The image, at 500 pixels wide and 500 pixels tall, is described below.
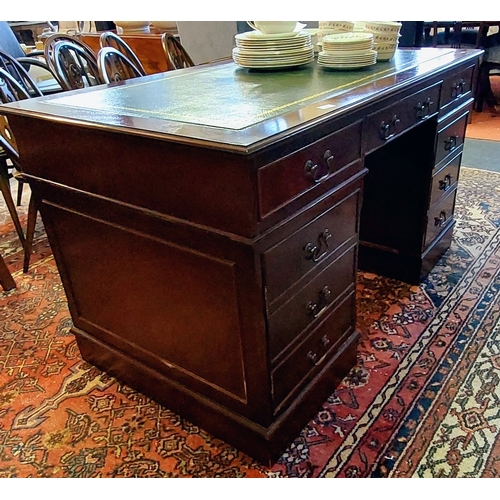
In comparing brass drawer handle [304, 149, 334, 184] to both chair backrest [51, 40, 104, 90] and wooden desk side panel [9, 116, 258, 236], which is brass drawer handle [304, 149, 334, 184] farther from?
chair backrest [51, 40, 104, 90]

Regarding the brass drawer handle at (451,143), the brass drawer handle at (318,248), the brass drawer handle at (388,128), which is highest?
the brass drawer handle at (388,128)

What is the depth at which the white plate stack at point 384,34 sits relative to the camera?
1.53 m

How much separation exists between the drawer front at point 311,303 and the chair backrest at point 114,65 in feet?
3.62

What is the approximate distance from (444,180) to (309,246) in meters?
1.01

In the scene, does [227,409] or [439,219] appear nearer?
[227,409]

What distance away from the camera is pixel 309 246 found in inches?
45.3

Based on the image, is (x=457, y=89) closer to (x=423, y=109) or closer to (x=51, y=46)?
(x=423, y=109)

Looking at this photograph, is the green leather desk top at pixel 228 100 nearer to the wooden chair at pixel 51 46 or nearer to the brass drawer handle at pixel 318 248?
the brass drawer handle at pixel 318 248

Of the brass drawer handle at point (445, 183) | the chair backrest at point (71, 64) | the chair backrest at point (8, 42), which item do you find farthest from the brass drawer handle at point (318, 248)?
the chair backrest at point (8, 42)

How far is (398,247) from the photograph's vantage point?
1.95 meters

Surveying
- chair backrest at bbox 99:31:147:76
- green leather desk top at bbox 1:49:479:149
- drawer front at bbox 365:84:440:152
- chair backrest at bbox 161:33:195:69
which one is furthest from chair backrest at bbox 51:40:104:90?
drawer front at bbox 365:84:440:152

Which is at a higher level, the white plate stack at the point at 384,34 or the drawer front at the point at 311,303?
the white plate stack at the point at 384,34

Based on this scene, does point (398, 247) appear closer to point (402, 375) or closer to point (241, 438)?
point (402, 375)

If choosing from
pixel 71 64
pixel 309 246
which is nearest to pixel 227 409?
pixel 309 246
